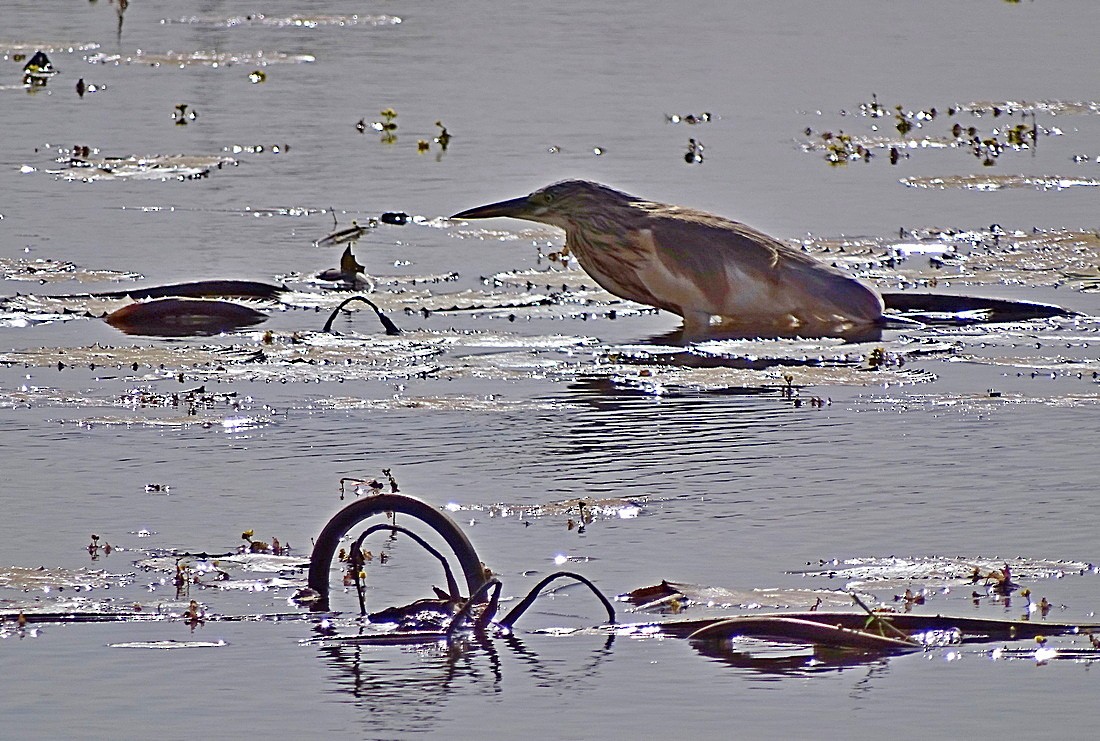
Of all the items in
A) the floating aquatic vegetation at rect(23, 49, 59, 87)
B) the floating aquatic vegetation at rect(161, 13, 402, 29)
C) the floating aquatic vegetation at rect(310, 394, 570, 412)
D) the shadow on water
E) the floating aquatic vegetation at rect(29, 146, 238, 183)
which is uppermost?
the floating aquatic vegetation at rect(161, 13, 402, 29)

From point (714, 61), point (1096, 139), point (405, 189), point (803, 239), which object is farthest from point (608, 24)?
point (803, 239)

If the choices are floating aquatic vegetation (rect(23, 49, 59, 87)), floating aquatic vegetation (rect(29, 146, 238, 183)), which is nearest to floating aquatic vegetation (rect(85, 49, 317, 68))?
floating aquatic vegetation (rect(23, 49, 59, 87))

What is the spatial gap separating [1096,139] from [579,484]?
11.2 meters

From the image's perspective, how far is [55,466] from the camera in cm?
817

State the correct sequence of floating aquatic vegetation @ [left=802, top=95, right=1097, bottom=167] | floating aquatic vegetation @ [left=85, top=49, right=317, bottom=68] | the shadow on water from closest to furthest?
the shadow on water < floating aquatic vegetation @ [left=802, top=95, right=1097, bottom=167] < floating aquatic vegetation @ [left=85, top=49, right=317, bottom=68]

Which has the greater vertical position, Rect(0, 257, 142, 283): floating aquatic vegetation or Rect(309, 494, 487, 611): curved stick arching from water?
Rect(0, 257, 142, 283): floating aquatic vegetation

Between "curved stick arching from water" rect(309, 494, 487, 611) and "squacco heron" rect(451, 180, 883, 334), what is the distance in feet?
16.0

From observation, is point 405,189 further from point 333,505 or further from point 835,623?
point 835,623

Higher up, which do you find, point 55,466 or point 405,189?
point 405,189

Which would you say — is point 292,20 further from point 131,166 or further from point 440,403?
point 440,403

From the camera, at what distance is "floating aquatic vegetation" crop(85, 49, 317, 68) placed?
23656 millimetres

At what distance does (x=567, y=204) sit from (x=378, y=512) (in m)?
5.68

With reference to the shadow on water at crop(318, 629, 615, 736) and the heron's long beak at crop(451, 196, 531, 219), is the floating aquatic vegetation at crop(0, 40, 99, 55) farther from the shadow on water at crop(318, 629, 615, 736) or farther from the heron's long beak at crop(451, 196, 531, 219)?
the shadow on water at crop(318, 629, 615, 736)

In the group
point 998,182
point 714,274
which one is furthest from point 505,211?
point 998,182
